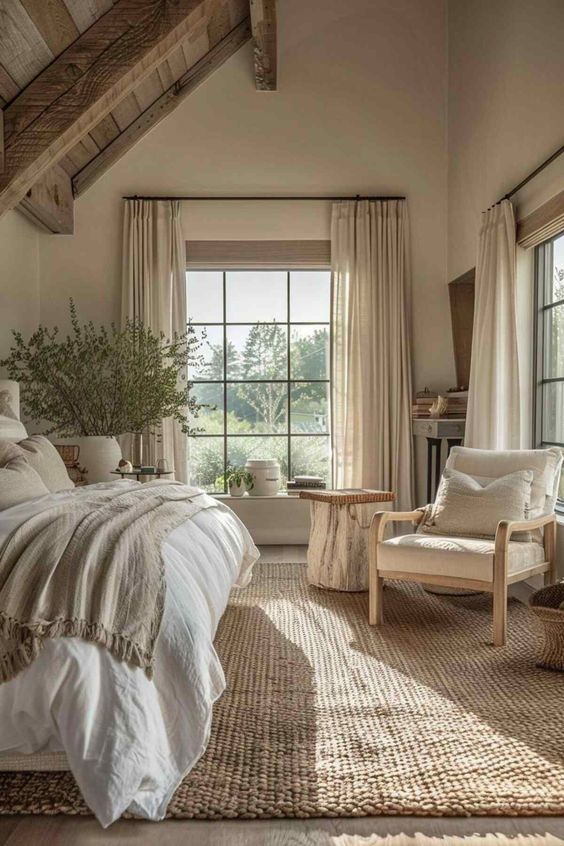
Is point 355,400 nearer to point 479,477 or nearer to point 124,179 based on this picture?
point 479,477

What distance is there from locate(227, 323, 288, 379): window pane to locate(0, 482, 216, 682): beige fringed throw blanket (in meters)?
3.74

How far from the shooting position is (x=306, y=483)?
19.3 feet

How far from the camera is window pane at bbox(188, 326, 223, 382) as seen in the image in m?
6.18

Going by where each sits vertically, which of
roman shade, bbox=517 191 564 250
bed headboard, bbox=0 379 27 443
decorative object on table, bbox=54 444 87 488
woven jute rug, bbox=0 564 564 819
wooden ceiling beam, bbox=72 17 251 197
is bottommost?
woven jute rug, bbox=0 564 564 819

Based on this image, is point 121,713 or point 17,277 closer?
point 121,713

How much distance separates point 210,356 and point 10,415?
2.29m

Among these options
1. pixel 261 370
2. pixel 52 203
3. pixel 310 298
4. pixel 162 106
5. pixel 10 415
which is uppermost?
pixel 162 106

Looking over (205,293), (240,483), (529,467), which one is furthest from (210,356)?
(529,467)

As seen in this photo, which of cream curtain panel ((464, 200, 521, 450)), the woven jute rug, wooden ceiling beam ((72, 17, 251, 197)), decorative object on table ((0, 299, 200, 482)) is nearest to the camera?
the woven jute rug

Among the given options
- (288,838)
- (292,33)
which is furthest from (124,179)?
(288,838)

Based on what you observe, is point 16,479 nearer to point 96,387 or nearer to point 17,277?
point 96,387

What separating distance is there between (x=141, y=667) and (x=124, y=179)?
4.84 m

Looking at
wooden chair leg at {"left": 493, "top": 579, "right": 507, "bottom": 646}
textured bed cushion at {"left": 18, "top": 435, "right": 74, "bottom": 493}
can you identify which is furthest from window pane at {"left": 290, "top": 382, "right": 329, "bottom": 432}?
wooden chair leg at {"left": 493, "top": 579, "right": 507, "bottom": 646}

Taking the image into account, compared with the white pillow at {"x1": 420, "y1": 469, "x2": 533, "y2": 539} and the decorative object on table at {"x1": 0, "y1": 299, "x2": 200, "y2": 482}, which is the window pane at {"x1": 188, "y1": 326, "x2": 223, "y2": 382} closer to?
the decorative object on table at {"x1": 0, "y1": 299, "x2": 200, "y2": 482}
